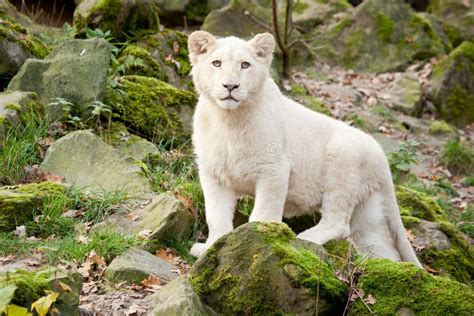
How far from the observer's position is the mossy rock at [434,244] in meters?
8.13

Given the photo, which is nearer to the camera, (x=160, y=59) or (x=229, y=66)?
(x=229, y=66)

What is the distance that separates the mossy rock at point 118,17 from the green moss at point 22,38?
0.84 metres

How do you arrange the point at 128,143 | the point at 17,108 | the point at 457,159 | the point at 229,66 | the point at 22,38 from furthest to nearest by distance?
the point at 457,159
the point at 22,38
the point at 128,143
the point at 17,108
the point at 229,66

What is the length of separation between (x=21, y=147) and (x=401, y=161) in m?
6.20

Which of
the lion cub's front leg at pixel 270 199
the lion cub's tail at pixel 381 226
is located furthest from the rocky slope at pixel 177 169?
the lion cub's front leg at pixel 270 199

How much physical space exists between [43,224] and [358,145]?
308cm

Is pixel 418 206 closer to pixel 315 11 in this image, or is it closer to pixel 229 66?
pixel 229 66

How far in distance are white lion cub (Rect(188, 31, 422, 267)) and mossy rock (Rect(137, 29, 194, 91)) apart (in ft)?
12.5

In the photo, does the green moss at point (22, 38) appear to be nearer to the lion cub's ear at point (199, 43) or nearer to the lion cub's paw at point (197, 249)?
the lion cub's ear at point (199, 43)

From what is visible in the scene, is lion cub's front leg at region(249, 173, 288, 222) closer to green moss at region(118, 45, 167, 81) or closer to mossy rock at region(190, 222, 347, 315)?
mossy rock at region(190, 222, 347, 315)

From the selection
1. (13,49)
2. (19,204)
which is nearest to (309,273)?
(19,204)

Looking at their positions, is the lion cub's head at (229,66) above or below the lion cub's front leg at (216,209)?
above

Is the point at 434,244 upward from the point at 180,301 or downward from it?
downward

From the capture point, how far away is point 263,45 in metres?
→ 6.52
